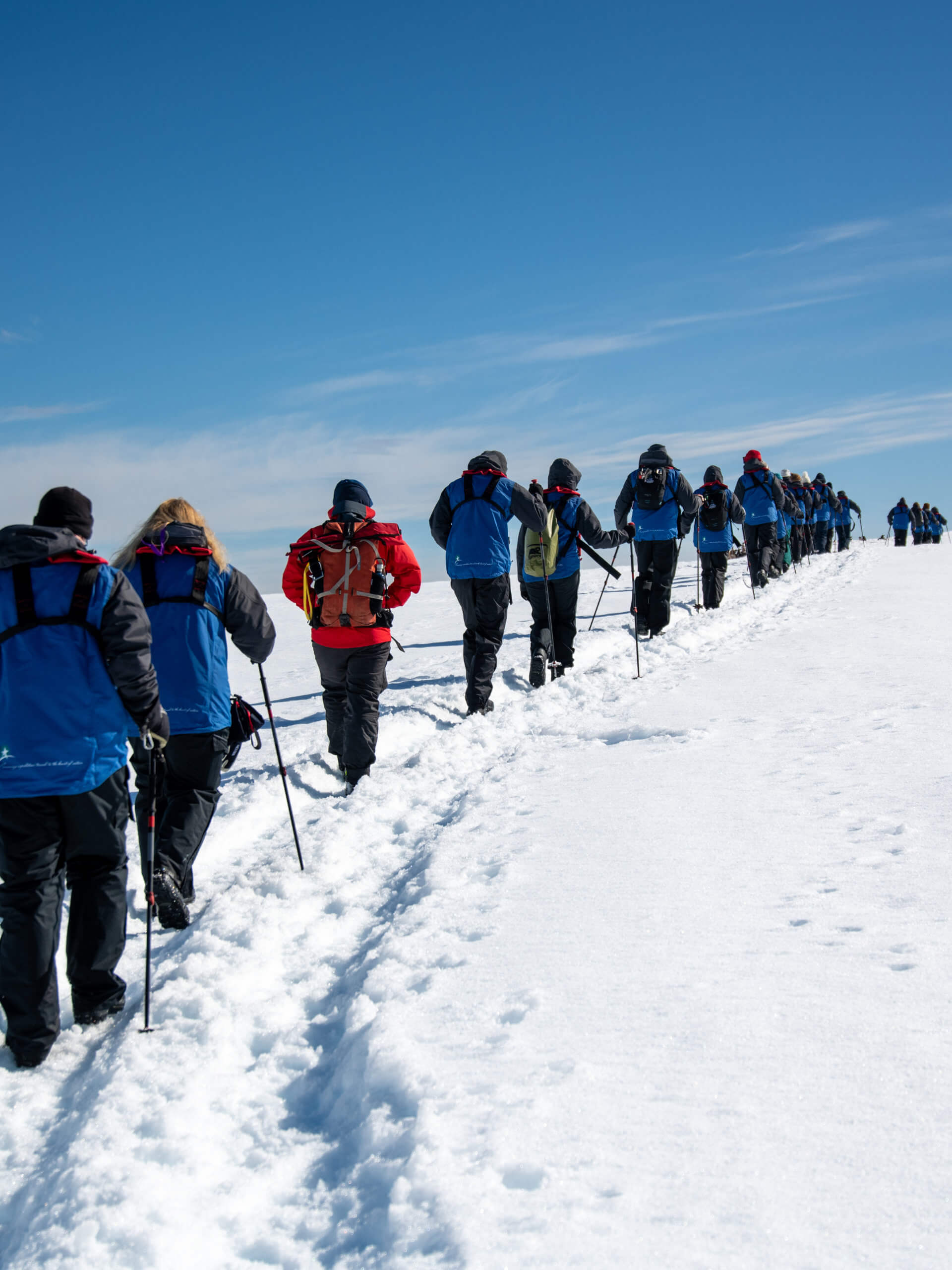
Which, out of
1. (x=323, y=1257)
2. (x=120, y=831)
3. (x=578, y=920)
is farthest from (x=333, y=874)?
(x=323, y=1257)

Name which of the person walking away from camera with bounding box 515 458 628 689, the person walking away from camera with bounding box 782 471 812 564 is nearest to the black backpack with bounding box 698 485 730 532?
the person walking away from camera with bounding box 515 458 628 689

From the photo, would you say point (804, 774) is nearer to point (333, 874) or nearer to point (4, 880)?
point (333, 874)

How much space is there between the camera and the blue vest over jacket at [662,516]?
36.3 feet

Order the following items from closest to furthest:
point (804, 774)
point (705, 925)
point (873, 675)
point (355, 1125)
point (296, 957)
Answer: point (355, 1125) < point (705, 925) < point (296, 957) < point (804, 774) < point (873, 675)

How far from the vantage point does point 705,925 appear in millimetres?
3072

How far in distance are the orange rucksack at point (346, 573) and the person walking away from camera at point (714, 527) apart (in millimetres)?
8375

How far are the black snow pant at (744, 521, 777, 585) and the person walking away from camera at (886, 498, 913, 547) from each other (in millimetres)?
22018

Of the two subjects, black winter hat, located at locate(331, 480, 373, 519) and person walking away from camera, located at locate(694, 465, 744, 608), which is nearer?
black winter hat, located at locate(331, 480, 373, 519)

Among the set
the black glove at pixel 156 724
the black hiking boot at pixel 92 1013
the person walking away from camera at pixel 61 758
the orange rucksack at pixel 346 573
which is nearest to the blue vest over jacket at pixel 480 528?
the orange rucksack at pixel 346 573

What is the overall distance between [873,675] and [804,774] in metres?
2.88

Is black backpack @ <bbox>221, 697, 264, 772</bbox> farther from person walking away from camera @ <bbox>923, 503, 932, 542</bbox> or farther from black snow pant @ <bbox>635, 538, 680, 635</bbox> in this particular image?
person walking away from camera @ <bbox>923, 503, 932, 542</bbox>

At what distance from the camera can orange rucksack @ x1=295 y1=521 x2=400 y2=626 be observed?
6078 millimetres

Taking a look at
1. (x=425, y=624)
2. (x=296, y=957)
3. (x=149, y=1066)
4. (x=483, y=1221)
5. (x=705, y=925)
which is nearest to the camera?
(x=483, y=1221)

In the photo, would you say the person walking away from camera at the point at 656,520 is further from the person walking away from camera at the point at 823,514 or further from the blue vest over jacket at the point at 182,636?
the person walking away from camera at the point at 823,514
